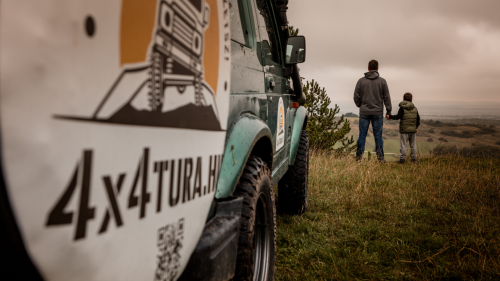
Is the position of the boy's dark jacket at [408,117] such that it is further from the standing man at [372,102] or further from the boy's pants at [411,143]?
the standing man at [372,102]

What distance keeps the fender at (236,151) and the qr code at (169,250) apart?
0.35m

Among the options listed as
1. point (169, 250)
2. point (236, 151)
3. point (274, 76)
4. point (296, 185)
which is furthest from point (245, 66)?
point (296, 185)

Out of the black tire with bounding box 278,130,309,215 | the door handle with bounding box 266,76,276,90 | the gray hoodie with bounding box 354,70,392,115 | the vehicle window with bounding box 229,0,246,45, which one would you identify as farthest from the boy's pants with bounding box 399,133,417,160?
the vehicle window with bounding box 229,0,246,45

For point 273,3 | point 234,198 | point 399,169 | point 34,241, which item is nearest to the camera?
point 34,241

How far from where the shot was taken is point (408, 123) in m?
7.92

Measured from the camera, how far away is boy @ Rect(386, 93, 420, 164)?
7824 mm

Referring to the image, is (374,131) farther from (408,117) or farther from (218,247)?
(218,247)

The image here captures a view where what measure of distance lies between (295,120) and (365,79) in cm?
434

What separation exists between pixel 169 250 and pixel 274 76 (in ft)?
5.71

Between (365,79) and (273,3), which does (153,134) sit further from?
(365,79)

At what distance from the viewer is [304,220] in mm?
3391

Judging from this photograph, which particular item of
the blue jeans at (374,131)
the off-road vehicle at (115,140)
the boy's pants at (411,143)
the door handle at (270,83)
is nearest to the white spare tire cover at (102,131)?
the off-road vehicle at (115,140)

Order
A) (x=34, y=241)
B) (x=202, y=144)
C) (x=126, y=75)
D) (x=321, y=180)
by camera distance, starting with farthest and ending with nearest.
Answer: (x=321, y=180)
(x=202, y=144)
(x=126, y=75)
(x=34, y=241)

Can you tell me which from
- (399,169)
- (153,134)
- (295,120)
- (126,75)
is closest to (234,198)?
(153,134)
